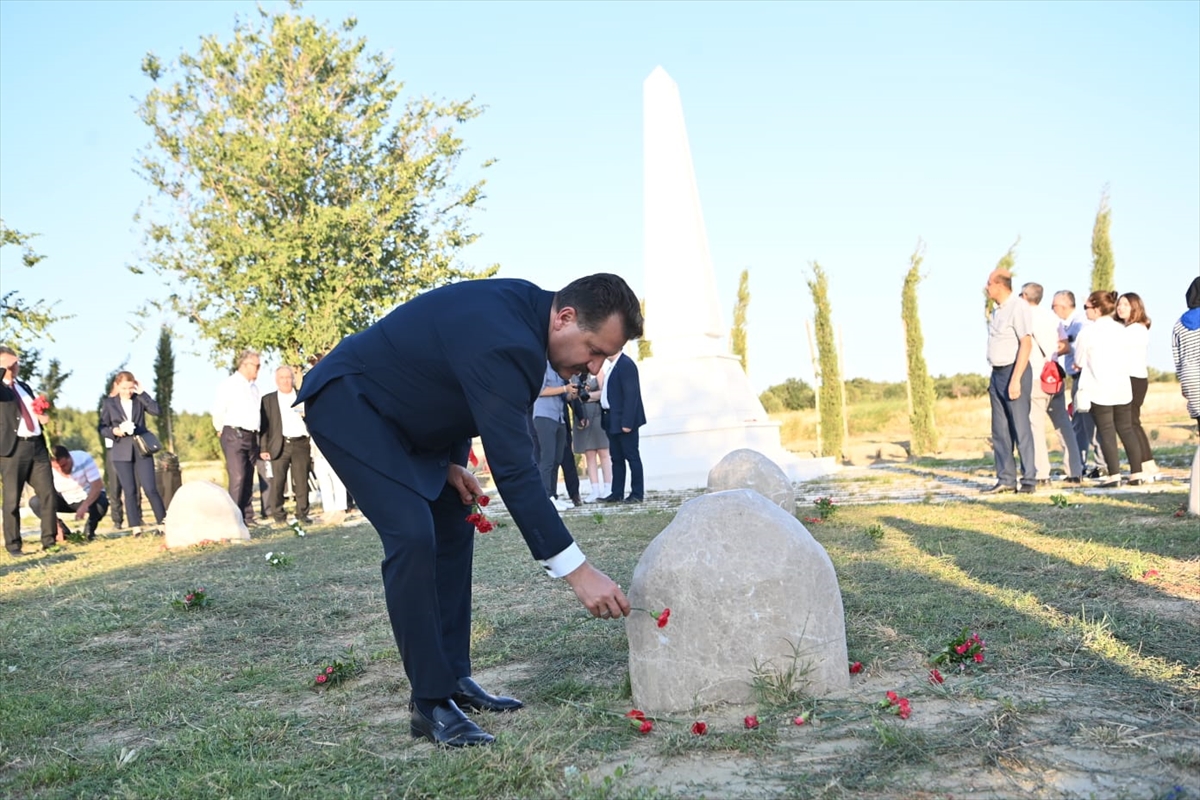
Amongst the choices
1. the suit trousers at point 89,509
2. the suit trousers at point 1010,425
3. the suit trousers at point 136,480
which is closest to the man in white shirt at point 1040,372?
the suit trousers at point 1010,425

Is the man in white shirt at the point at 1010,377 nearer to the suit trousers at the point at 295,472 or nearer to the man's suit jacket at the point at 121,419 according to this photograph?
the suit trousers at the point at 295,472

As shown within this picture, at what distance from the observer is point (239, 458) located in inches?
543

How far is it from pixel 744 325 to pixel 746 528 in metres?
25.9

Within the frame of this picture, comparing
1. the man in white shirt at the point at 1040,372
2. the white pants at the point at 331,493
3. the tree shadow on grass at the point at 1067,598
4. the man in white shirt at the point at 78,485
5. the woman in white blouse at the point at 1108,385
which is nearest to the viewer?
the tree shadow on grass at the point at 1067,598

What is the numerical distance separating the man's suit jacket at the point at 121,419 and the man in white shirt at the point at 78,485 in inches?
62.1

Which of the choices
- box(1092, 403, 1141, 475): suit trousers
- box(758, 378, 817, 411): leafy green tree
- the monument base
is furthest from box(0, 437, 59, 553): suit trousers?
box(758, 378, 817, 411): leafy green tree

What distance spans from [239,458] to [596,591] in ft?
37.3

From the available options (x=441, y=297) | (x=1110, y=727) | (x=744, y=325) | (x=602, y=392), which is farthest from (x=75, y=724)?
(x=744, y=325)

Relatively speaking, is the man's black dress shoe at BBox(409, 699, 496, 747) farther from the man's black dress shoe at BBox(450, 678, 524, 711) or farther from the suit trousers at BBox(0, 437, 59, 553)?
the suit trousers at BBox(0, 437, 59, 553)

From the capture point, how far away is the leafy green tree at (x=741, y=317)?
96.7 ft

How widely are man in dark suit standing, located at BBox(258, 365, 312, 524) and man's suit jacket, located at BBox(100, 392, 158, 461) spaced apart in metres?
1.45

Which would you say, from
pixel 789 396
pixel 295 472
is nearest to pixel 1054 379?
pixel 295 472

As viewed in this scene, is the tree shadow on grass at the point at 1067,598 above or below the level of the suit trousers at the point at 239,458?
below

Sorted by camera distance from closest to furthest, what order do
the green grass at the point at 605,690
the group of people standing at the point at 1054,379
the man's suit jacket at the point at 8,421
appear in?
the green grass at the point at 605,690
the group of people standing at the point at 1054,379
the man's suit jacket at the point at 8,421
